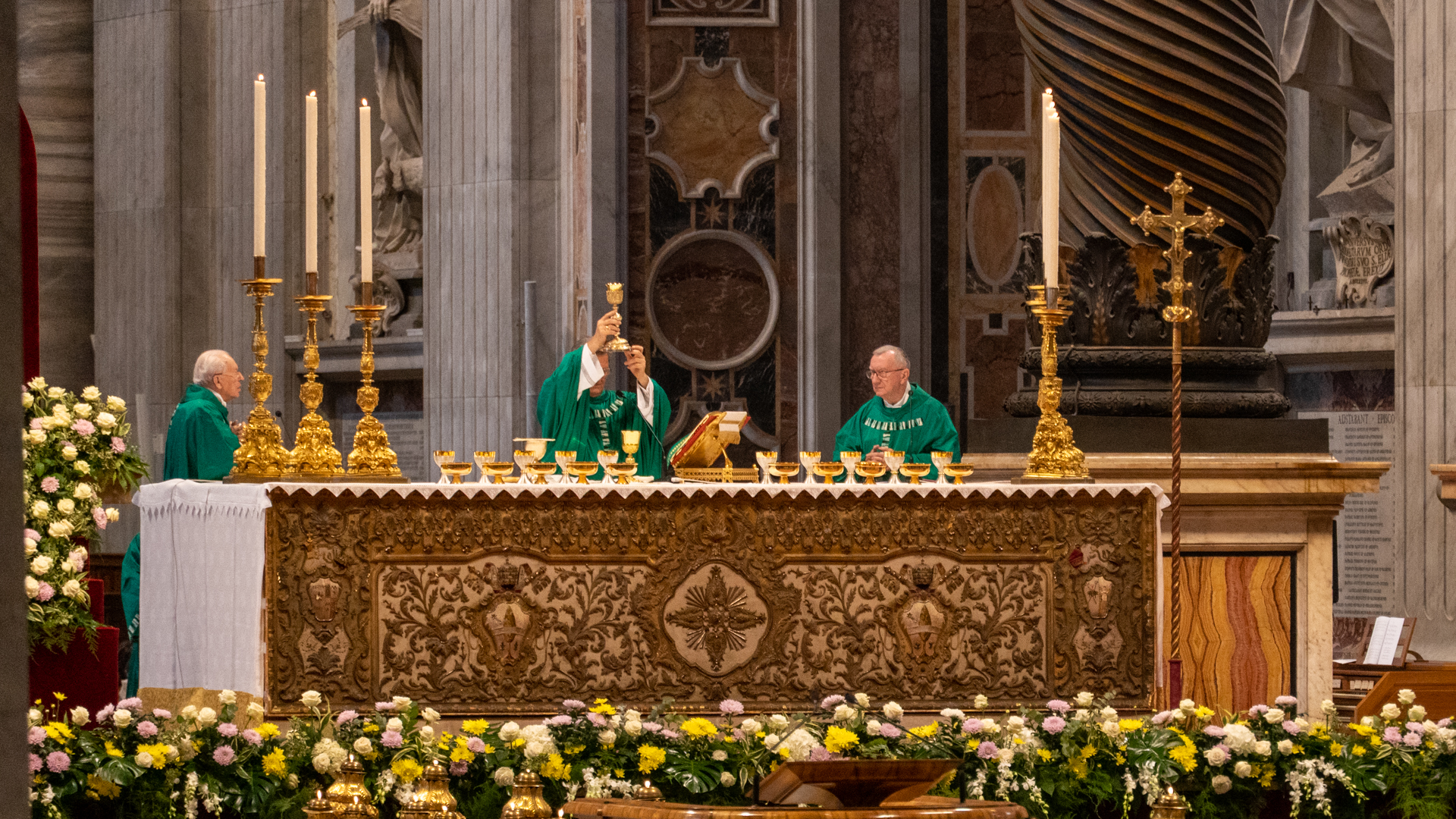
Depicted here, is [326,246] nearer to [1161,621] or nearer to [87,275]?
[87,275]

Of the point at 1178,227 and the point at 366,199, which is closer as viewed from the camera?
the point at 1178,227

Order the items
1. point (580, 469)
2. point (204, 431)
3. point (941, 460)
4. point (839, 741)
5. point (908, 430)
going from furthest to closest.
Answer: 1. point (204, 431)
2. point (908, 430)
3. point (941, 460)
4. point (580, 469)
5. point (839, 741)

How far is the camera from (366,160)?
7215 mm

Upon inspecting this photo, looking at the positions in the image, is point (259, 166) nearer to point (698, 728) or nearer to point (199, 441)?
point (698, 728)

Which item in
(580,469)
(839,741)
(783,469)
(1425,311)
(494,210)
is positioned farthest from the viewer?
(494,210)

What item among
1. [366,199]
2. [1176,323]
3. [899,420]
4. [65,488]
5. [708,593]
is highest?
[366,199]

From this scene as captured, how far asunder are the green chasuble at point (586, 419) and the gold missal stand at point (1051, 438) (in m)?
2.05

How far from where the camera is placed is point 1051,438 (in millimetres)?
7137

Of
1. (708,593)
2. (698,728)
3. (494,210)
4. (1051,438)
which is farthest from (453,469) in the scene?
(494,210)

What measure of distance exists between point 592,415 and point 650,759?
2851 millimetres

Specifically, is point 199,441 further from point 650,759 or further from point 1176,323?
point 1176,323

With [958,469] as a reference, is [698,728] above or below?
below

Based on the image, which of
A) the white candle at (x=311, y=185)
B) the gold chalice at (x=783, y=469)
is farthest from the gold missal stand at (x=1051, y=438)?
the white candle at (x=311, y=185)

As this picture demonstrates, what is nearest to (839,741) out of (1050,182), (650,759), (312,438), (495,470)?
(650,759)
